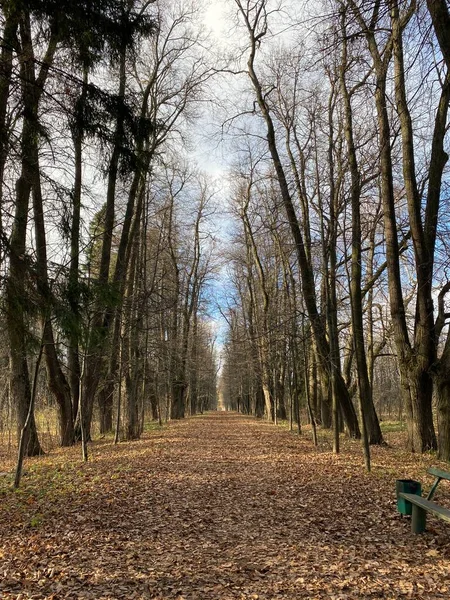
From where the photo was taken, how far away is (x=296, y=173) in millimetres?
12156

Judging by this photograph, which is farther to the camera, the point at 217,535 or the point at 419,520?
the point at 217,535

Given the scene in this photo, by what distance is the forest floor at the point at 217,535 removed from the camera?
3.61 metres

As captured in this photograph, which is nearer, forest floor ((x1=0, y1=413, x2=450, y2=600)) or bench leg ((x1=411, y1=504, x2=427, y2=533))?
forest floor ((x1=0, y1=413, x2=450, y2=600))

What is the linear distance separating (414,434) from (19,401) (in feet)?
29.0

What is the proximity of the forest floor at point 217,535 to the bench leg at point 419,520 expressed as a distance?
3.9 inches

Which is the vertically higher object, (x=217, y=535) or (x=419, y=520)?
(x=419, y=520)

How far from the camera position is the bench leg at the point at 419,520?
4695 millimetres

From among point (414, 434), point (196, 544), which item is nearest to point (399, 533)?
point (196, 544)

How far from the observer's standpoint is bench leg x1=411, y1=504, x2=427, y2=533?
4695 millimetres

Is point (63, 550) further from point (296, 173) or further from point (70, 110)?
point (296, 173)

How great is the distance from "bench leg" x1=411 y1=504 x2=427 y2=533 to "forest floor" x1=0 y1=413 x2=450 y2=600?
98 millimetres

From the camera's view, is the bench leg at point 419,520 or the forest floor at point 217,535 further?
the bench leg at point 419,520

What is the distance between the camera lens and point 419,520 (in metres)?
4.70

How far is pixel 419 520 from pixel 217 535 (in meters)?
2.18
